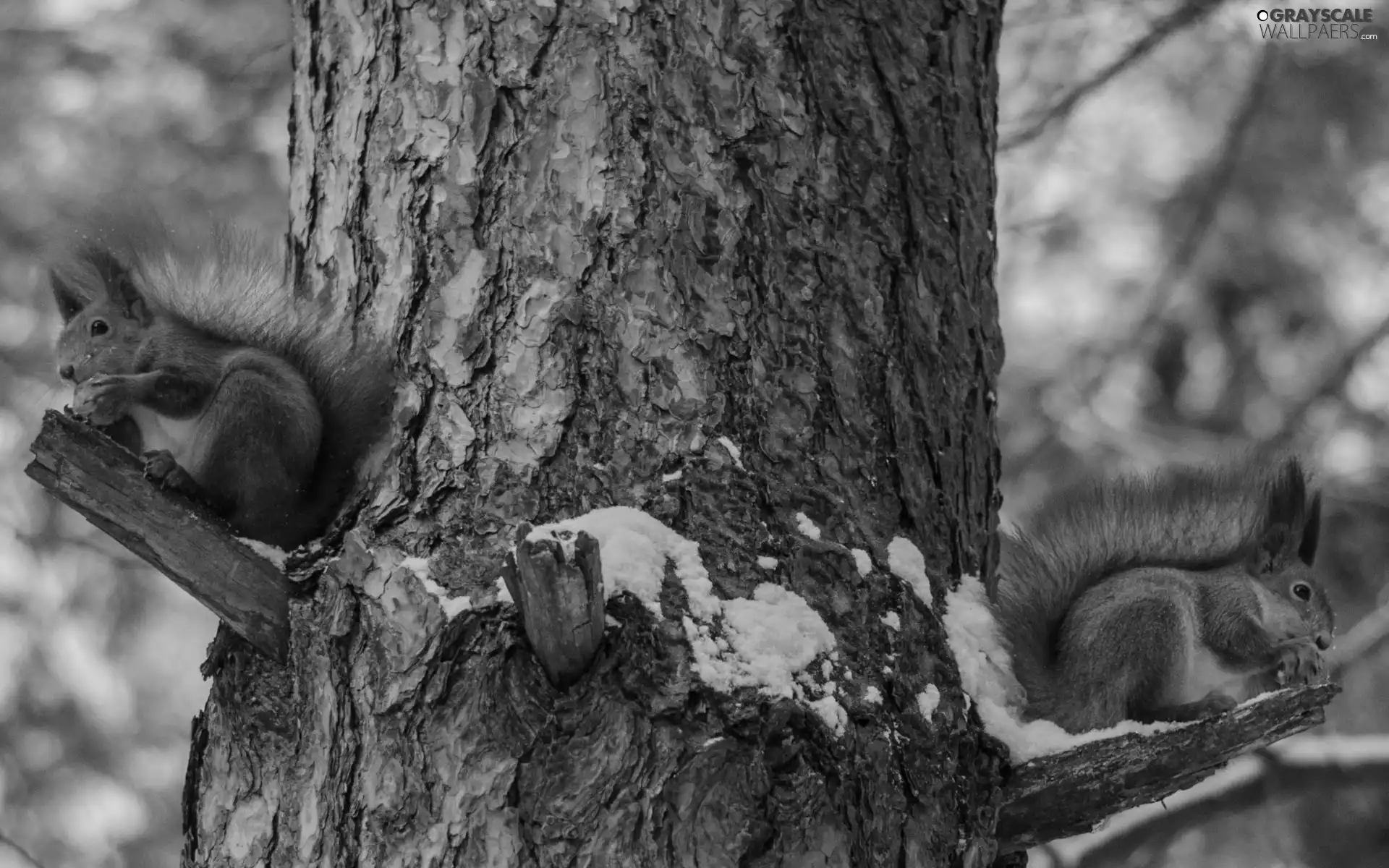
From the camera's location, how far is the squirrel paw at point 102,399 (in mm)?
1568

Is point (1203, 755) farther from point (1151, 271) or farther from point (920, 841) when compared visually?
point (1151, 271)

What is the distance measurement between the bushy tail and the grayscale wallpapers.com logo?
1.90 meters

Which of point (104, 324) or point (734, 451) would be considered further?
point (104, 324)

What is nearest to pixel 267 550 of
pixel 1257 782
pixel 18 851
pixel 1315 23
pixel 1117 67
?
pixel 18 851

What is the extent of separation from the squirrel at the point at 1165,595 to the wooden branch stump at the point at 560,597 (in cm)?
65

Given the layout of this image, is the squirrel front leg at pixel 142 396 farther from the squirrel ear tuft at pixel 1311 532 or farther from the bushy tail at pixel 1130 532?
the squirrel ear tuft at pixel 1311 532

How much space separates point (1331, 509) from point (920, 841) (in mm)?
3827

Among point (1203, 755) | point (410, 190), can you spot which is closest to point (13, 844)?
point (410, 190)

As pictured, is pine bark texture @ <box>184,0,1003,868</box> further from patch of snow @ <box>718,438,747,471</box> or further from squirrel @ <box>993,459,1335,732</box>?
squirrel @ <box>993,459,1335,732</box>

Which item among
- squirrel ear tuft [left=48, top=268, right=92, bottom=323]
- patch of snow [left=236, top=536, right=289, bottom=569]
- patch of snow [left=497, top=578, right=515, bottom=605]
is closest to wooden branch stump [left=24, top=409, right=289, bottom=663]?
patch of snow [left=236, top=536, right=289, bottom=569]

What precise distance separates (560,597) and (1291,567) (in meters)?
1.51

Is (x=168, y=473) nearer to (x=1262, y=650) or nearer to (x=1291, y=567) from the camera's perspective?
(x=1262, y=650)

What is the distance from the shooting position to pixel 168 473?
1.44 metres

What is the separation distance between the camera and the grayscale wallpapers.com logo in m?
3.62
